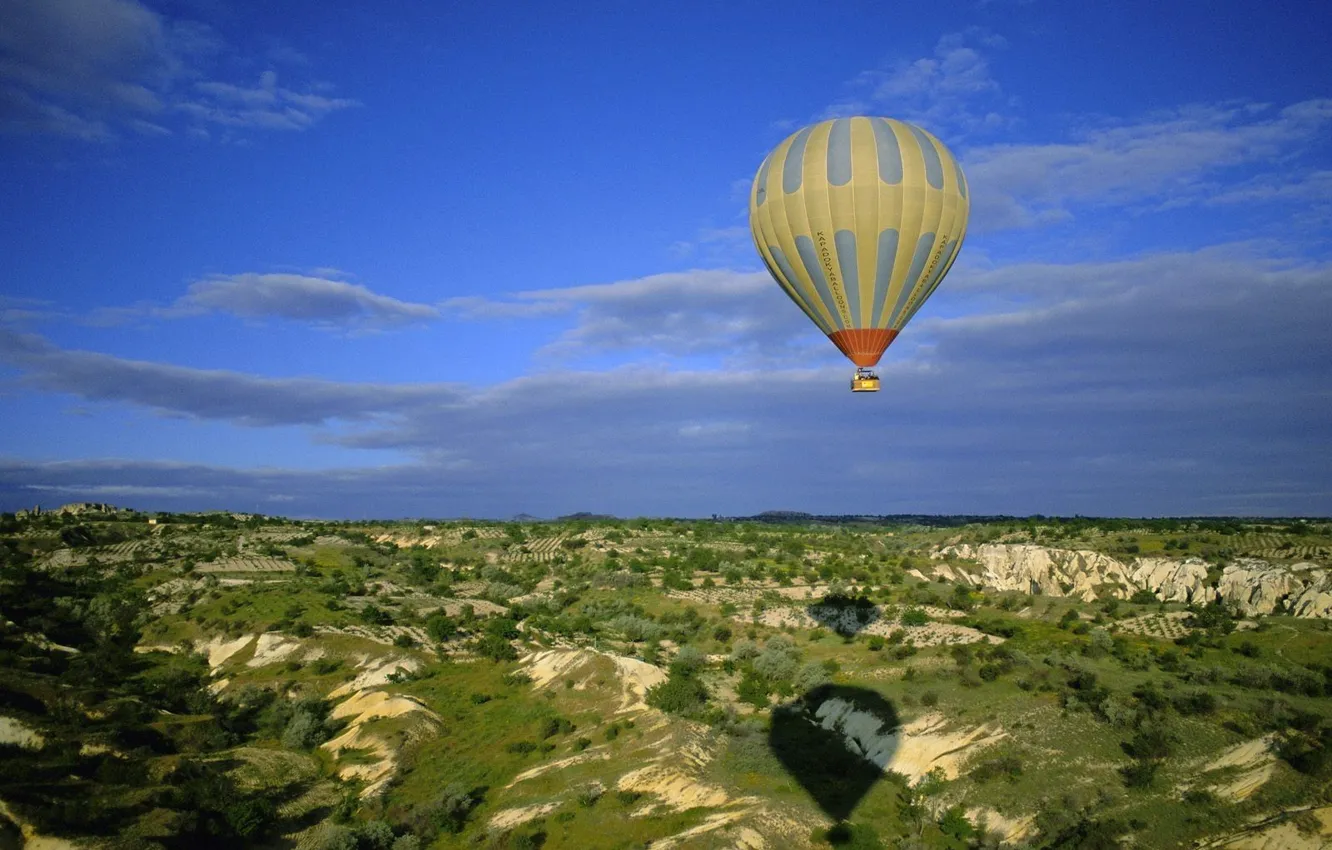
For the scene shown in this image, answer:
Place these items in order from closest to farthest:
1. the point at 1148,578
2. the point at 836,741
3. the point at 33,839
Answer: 1. the point at 33,839
2. the point at 836,741
3. the point at 1148,578

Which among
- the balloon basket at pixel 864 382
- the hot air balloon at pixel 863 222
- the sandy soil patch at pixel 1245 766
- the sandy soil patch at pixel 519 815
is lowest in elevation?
the sandy soil patch at pixel 519 815

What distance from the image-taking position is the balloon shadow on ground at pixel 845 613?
4997cm

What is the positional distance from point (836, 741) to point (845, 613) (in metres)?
19.9

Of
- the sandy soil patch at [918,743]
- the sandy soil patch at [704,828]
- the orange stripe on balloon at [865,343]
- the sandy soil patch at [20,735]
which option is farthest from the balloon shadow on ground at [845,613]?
the sandy soil patch at [20,735]

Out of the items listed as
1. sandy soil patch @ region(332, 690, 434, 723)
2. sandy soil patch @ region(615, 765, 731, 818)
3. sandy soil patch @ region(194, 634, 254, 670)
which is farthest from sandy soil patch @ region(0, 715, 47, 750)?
sandy soil patch @ region(615, 765, 731, 818)

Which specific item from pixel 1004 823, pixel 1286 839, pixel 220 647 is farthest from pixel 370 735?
pixel 1286 839

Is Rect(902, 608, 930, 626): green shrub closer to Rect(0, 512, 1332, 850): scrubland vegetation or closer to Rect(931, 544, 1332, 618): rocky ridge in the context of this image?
Rect(0, 512, 1332, 850): scrubland vegetation

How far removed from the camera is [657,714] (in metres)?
34.0

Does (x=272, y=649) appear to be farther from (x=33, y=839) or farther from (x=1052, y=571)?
(x=1052, y=571)

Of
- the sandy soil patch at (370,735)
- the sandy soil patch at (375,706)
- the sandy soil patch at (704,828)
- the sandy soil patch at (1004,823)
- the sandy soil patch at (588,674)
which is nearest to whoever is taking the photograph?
the sandy soil patch at (1004,823)

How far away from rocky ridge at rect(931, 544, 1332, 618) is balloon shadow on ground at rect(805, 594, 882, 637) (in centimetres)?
1835

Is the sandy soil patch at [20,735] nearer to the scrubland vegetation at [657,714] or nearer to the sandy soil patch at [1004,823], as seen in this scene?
the scrubland vegetation at [657,714]

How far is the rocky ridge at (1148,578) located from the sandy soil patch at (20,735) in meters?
58.4

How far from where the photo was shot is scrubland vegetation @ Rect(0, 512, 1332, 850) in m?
25.9
